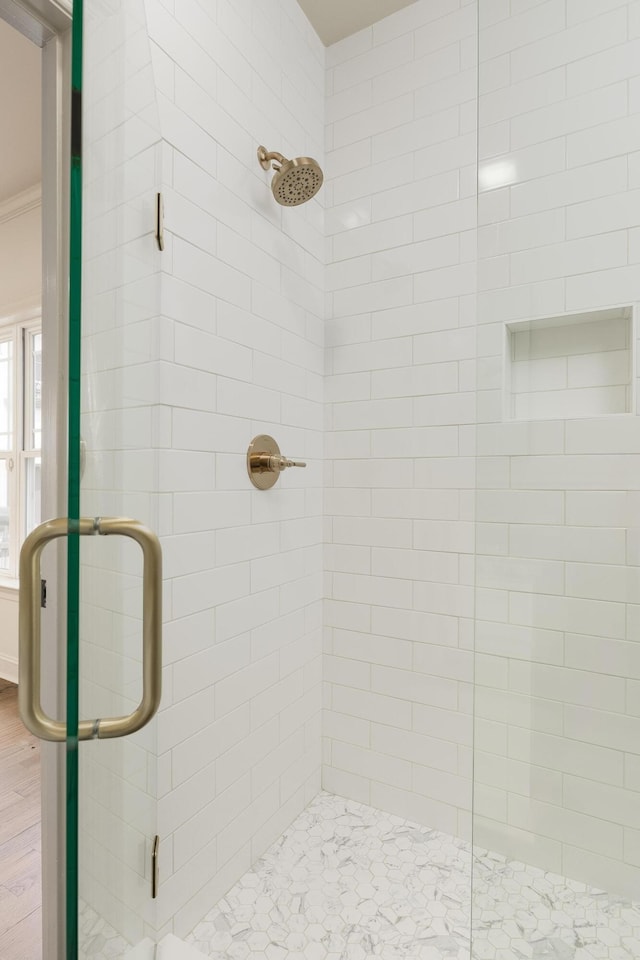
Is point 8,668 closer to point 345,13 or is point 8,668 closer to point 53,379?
point 53,379

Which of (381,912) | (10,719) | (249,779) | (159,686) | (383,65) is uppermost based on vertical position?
(383,65)

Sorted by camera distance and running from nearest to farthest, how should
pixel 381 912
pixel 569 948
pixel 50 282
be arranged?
pixel 569 948, pixel 50 282, pixel 381 912

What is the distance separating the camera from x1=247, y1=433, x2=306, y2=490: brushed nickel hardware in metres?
1.41

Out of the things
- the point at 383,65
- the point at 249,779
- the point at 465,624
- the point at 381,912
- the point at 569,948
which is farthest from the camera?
the point at 383,65

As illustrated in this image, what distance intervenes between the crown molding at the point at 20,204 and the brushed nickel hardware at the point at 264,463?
2.23 m

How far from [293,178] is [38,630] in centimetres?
127

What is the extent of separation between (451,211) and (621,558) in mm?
1196

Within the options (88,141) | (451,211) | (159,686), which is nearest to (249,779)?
(159,686)

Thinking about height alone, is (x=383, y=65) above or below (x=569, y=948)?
above

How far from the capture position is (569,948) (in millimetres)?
899

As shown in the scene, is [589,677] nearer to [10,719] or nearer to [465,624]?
[465,624]

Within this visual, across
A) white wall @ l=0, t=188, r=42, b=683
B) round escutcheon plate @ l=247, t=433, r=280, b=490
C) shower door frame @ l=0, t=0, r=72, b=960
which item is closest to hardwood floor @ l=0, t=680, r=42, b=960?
shower door frame @ l=0, t=0, r=72, b=960

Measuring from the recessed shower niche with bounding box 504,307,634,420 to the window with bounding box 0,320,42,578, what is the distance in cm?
285

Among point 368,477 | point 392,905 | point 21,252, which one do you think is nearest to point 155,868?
point 392,905
